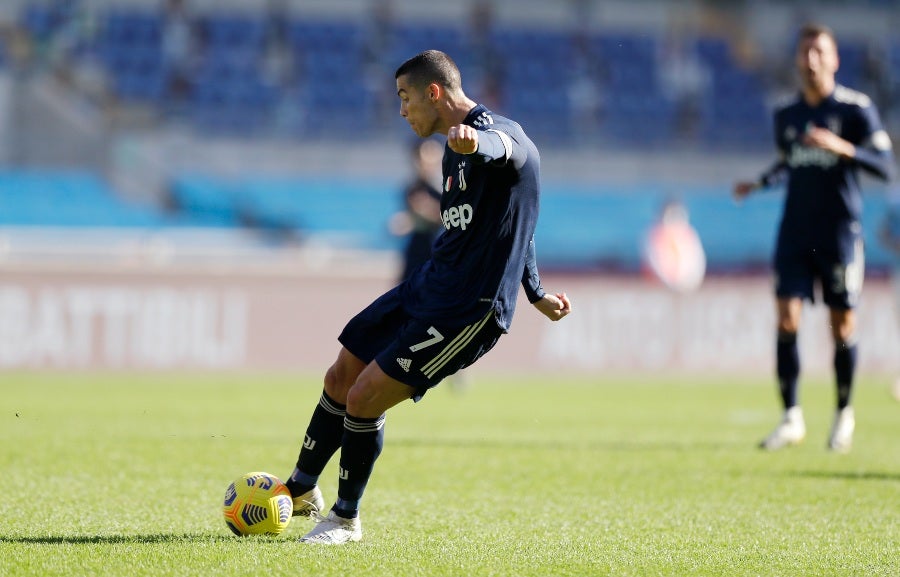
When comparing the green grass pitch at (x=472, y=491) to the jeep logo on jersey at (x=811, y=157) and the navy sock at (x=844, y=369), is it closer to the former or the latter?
the navy sock at (x=844, y=369)

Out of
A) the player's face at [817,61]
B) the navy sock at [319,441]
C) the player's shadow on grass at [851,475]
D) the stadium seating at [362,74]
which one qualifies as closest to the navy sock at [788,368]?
the player's shadow on grass at [851,475]

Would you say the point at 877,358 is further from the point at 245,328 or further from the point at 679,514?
the point at 679,514

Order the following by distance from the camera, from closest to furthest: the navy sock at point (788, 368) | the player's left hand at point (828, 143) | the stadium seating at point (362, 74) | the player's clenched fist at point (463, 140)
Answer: the player's clenched fist at point (463, 140)
the player's left hand at point (828, 143)
the navy sock at point (788, 368)
the stadium seating at point (362, 74)

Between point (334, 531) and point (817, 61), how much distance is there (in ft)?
17.6

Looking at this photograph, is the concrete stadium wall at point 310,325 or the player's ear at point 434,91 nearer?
the player's ear at point 434,91

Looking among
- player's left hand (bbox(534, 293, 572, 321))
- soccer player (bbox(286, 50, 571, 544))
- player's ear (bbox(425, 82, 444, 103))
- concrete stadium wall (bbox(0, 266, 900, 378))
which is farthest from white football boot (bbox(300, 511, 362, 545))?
concrete stadium wall (bbox(0, 266, 900, 378))

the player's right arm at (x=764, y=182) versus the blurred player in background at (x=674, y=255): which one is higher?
the player's right arm at (x=764, y=182)

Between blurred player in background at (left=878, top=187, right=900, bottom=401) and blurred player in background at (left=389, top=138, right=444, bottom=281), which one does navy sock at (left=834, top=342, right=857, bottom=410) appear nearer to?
blurred player in background at (left=878, top=187, right=900, bottom=401)

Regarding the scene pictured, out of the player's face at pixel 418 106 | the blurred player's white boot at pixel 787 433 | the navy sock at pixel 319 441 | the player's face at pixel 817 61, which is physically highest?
the player's face at pixel 817 61

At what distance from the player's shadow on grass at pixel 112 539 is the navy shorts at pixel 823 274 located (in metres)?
5.11

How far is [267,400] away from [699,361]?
8512 millimetres

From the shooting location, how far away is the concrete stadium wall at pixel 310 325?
16.7 metres

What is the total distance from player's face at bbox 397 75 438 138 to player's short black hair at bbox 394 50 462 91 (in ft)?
0.09

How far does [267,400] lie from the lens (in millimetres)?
13578
